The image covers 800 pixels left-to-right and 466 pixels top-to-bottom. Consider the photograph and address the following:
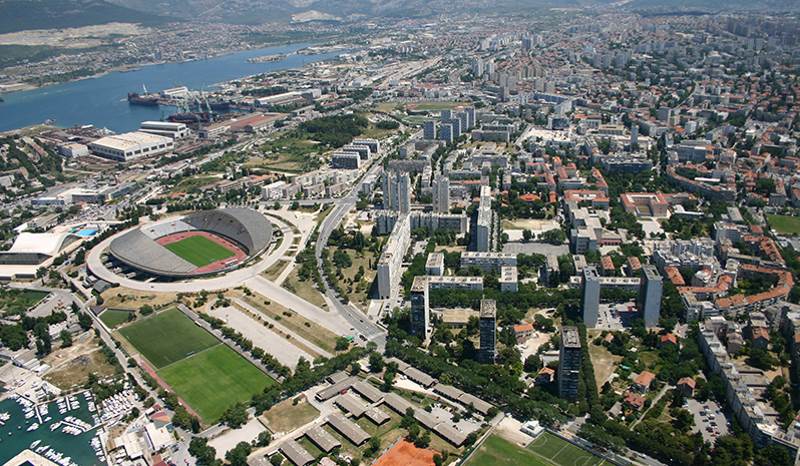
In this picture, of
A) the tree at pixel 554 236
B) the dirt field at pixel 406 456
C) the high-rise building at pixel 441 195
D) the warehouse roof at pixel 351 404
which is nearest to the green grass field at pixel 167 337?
the warehouse roof at pixel 351 404

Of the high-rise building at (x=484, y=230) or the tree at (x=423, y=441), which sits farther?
the high-rise building at (x=484, y=230)

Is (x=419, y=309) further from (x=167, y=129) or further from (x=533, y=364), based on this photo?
(x=167, y=129)

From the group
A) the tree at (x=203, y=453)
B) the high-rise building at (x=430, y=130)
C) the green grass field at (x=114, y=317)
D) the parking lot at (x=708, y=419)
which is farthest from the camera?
the high-rise building at (x=430, y=130)

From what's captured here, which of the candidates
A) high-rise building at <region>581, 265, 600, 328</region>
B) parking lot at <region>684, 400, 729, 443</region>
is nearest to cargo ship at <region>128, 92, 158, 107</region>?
high-rise building at <region>581, 265, 600, 328</region>

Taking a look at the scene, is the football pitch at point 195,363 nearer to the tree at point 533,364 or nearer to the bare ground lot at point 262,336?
the bare ground lot at point 262,336

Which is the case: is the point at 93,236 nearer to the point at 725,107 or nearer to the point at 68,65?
the point at 725,107

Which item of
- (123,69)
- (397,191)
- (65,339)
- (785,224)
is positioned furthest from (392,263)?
(123,69)
